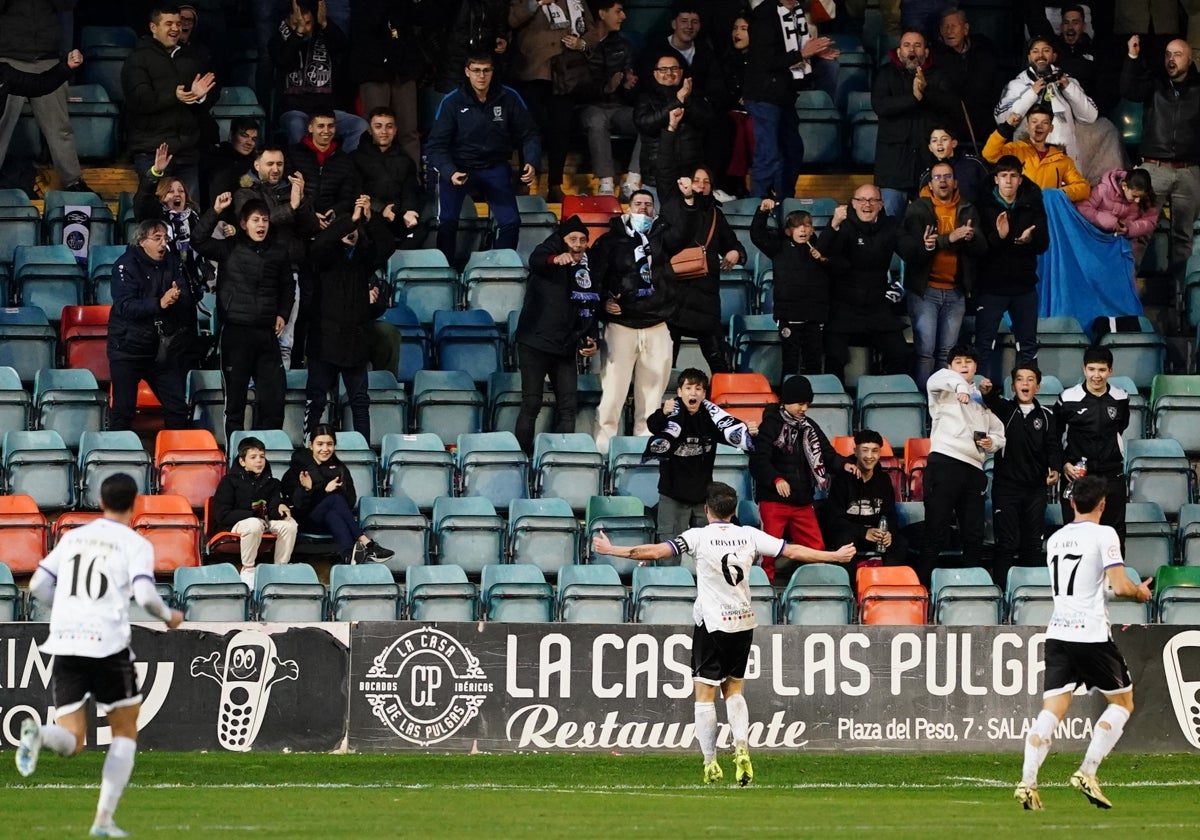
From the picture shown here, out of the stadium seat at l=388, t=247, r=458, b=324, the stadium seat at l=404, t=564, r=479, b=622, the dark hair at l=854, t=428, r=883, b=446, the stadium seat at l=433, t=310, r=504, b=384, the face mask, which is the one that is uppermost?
the face mask

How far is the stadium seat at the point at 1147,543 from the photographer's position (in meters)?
15.7

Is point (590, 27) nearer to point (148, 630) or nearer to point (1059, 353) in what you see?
point (1059, 353)

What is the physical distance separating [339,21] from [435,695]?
692 centimetres

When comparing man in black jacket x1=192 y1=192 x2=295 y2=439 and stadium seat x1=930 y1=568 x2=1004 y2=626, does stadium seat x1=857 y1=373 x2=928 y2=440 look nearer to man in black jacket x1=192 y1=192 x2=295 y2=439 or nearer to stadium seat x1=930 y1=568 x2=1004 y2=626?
stadium seat x1=930 y1=568 x2=1004 y2=626

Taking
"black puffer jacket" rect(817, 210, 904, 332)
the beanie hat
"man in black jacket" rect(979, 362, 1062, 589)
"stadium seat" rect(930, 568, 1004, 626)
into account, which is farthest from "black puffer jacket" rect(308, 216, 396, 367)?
"man in black jacket" rect(979, 362, 1062, 589)

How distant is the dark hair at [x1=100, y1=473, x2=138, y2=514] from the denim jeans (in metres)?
8.72

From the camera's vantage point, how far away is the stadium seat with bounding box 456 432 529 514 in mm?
15508

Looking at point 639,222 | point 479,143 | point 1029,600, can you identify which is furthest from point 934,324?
point 479,143

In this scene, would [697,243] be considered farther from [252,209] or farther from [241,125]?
[241,125]

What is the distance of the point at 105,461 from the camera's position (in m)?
14.9

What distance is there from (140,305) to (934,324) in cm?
608

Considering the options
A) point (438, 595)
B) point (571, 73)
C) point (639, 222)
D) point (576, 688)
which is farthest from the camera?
point (571, 73)

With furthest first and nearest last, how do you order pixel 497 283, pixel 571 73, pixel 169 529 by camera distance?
pixel 571 73 < pixel 497 283 < pixel 169 529

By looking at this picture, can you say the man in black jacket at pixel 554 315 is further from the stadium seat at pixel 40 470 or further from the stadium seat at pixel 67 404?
the stadium seat at pixel 40 470
